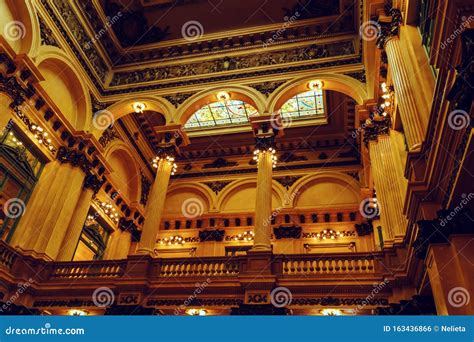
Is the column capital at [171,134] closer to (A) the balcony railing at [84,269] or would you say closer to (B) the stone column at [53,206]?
(B) the stone column at [53,206]

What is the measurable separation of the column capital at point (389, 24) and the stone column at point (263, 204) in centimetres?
397

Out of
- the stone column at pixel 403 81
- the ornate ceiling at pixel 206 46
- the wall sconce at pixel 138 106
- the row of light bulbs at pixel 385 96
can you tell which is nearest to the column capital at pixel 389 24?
the stone column at pixel 403 81

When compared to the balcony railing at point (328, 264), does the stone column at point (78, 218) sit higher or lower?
higher

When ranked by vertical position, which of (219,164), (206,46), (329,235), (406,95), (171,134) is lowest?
(406,95)

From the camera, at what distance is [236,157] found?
15.8m

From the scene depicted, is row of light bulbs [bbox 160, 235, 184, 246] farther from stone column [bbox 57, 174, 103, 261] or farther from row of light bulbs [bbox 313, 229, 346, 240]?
row of light bulbs [bbox 313, 229, 346, 240]

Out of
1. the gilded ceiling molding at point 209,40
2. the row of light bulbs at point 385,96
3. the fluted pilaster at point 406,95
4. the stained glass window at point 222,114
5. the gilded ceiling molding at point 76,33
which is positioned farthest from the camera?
the stained glass window at point 222,114

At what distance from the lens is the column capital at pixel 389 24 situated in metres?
7.78

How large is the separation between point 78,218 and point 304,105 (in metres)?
8.60

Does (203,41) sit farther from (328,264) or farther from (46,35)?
(328,264)

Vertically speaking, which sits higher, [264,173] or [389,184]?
[264,173]

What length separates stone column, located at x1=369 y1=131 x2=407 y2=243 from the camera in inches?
328

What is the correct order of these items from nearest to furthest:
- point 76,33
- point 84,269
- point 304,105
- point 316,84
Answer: point 84,269, point 316,84, point 76,33, point 304,105

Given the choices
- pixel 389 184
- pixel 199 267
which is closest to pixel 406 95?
pixel 389 184
